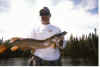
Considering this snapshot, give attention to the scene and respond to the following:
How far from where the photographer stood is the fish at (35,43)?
2301 millimetres

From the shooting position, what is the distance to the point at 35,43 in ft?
7.64

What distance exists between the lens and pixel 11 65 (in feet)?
8.06

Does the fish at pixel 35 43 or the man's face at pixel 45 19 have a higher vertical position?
the man's face at pixel 45 19

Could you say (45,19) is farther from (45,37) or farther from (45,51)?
(45,51)

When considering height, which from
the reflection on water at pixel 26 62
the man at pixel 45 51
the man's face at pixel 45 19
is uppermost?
the man's face at pixel 45 19

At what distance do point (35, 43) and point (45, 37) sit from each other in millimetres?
179

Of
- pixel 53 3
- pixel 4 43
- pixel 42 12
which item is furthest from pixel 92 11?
pixel 4 43

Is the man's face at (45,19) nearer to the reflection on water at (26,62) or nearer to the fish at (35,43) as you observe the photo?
the fish at (35,43)

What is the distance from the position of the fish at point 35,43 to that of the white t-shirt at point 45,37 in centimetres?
5

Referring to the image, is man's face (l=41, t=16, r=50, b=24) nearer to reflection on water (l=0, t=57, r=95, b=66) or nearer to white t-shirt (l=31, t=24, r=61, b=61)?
white t-shirt (l=31, t=24, r=61, b=61)

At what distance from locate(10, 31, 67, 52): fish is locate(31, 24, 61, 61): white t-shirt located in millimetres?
47

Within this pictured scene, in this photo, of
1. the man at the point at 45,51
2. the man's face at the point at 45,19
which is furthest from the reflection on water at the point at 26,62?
the man's face at the point at 45,19

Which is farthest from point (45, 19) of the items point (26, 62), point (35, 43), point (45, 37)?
point (26, 62)

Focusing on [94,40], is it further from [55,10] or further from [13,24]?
[13,24]
